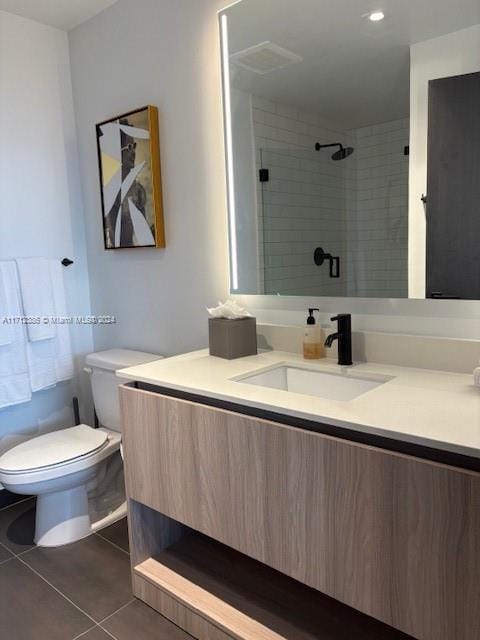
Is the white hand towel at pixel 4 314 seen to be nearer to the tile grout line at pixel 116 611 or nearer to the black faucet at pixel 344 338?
the tile grout line at pixel 116 611

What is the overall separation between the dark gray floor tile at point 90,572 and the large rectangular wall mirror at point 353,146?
3.95 ft

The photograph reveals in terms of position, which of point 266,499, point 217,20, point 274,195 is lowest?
point 266,499

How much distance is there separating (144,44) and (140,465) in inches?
71.0

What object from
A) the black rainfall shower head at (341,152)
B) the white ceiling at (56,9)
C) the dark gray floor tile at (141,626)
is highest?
the white ceiling at (56,9)

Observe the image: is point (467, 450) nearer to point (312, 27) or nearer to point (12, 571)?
point (312, 27)

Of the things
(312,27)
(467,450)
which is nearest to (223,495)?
(467,450)

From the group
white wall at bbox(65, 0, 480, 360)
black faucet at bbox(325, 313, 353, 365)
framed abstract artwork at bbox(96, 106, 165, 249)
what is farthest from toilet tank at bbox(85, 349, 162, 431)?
black faucet at bbox(325, 313, 353, 365)

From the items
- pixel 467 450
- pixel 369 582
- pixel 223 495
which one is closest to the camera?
pixel 467 450

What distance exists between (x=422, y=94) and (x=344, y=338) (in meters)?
0.78

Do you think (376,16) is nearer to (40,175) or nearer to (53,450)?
(40,175)

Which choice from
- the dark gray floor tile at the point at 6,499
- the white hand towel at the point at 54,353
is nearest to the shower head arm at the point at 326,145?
the white hand towel at the point at 54,353

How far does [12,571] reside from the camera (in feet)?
6.39

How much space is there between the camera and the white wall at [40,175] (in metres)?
2.38

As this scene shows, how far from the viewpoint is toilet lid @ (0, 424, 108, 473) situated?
194 cm
